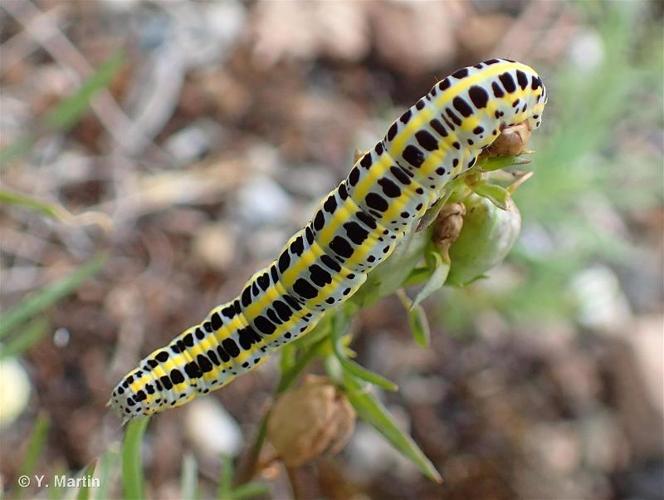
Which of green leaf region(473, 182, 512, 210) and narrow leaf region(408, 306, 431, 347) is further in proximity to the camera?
narrow leaf region(408, 306, 431, 347)

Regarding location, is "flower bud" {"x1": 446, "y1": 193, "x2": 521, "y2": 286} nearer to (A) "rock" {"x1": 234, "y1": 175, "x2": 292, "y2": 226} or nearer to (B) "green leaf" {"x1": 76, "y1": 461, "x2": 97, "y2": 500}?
(B) "green leaf" {"x1": 76, "y1": 461, "x2": 97, "y2": 500}

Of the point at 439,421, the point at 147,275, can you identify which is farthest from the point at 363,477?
the point at 147,275

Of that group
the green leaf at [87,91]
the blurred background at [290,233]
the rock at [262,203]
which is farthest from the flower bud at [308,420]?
the rock at [262,203]

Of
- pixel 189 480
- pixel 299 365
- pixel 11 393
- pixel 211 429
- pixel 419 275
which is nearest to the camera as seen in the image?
pixel 419 275

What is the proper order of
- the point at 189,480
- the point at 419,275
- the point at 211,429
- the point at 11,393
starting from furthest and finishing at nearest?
the point at 211,429 → the point at 11,393 → the point at 189,480 → the point at 419,275

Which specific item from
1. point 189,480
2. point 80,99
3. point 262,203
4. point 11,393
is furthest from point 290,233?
point 189,480

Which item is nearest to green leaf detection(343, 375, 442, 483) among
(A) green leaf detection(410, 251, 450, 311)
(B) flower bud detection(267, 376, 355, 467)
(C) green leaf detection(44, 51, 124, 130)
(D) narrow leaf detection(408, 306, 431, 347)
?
(B) flower bud detection(267, 376, 355, 467)

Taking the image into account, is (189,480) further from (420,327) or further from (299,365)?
(420,327)
